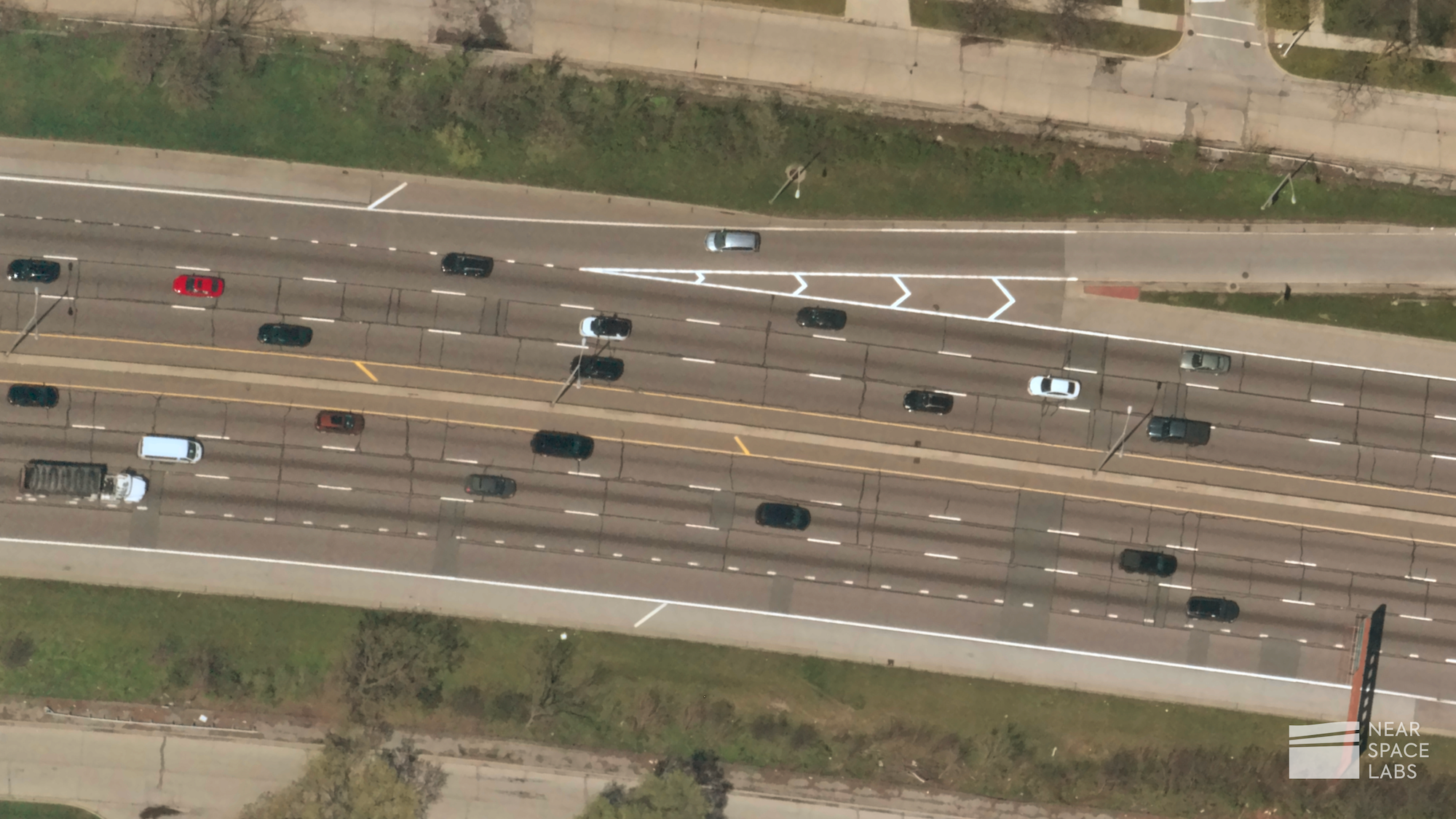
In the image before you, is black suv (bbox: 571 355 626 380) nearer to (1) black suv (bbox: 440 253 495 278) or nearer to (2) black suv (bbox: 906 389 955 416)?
(1) black suv (bbox: 440 253 495 278)

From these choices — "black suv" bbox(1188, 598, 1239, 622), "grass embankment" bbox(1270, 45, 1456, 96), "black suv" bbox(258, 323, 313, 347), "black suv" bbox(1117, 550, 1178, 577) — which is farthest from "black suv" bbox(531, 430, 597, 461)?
"grass embankment" bbox(1270, 45, 1456, 96)

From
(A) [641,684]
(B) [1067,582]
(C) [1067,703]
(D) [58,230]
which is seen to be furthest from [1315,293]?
(D) [58,230]

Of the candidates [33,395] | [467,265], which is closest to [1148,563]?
[467,265]

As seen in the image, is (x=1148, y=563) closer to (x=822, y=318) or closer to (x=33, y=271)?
(x=822, y=318)

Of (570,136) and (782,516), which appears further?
(570,136)

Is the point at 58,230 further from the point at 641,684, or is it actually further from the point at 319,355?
the point at 641,684
